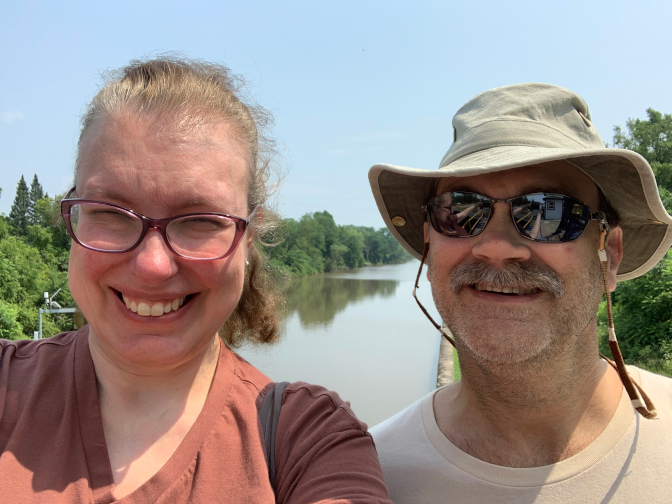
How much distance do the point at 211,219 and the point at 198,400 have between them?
21.7 inches

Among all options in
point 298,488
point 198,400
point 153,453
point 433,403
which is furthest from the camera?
point 433,403

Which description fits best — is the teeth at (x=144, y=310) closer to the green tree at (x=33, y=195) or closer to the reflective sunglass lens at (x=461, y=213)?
the reflective sunglass lens at (x=461, y=213)

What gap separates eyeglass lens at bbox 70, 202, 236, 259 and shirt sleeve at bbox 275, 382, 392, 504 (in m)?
0.50

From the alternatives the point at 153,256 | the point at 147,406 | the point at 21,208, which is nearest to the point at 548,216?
the point at 153,256

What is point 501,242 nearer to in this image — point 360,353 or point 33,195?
point 360,353

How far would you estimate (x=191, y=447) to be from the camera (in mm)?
1357

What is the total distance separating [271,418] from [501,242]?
3.20 feet

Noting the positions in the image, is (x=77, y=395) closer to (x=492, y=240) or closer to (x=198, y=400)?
(x=198, y=400)

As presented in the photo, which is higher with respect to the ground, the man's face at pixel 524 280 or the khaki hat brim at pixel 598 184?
the khaki hat brim at pixel 598 184

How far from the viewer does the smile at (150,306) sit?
1.42 metres

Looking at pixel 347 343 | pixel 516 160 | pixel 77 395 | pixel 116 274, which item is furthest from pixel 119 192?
pixel 347 343

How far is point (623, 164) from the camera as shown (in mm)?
1746

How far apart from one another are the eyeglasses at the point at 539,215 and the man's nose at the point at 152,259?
3.48ft

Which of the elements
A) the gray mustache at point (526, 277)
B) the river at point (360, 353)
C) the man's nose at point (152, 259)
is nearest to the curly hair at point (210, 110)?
the man's nose at point (152, 259)
